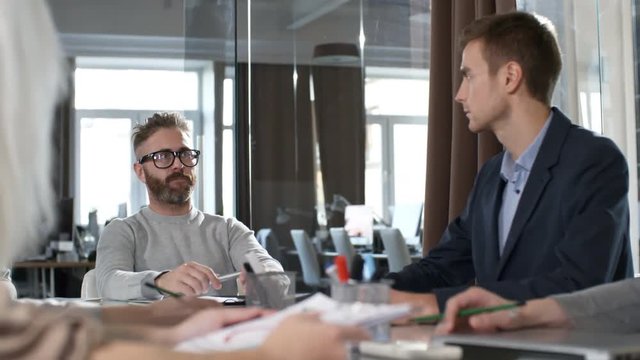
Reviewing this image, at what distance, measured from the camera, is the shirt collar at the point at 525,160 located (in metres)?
2.75

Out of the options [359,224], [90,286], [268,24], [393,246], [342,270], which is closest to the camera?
[342,270]

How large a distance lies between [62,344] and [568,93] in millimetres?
3435

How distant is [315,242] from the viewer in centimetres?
733

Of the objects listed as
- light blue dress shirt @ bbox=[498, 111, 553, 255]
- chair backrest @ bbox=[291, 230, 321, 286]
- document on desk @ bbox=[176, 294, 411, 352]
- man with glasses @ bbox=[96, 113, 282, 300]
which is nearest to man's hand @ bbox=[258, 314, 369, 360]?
document on desk @ bbox=[176, 294, 411, 352]

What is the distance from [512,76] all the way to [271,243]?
4.20 m

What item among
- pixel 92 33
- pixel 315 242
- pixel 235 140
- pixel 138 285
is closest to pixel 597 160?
pixel 138 285

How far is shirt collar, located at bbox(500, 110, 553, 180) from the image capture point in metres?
2.75

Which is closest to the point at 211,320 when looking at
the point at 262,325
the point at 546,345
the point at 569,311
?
the point at 262,325

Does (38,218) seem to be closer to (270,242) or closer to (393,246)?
(270,242)

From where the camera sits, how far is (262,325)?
134 centimetres

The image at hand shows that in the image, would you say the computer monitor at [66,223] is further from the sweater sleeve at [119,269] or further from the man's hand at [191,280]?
the man's hand at [191,280]

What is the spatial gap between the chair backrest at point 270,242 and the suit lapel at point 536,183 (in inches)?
164

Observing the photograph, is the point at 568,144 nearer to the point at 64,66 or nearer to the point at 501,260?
the point at 501,260

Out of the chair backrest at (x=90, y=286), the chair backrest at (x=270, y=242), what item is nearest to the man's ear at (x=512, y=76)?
the chair backrest at (x=90, y=286)
